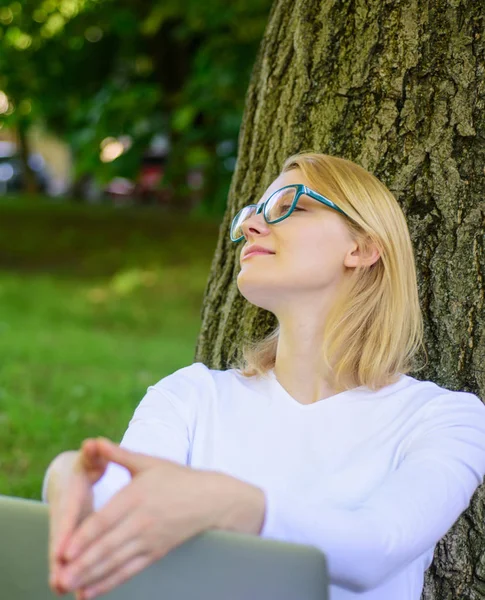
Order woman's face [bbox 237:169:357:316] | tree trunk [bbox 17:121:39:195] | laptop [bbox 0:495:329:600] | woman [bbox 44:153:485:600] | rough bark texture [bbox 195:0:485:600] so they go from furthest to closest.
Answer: tree trunk [bbox 17:121:39:195]
rough bark texture [bbox 195:0:485:600]
woman's face [bbox 237:169:357:316]
woman [bbox 44:153:485:600]
laptop [bbox 0:495:329:600]

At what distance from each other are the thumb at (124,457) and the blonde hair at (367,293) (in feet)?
2.38

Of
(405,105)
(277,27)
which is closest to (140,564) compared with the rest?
(405,105)

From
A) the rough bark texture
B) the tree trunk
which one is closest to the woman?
the rough bark texture

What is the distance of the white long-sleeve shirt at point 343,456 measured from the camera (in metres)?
1.67

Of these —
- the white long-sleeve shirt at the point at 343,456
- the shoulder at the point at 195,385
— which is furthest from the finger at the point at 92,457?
the shoulder at the point at 195,385

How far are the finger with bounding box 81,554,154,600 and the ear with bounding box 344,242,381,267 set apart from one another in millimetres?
973

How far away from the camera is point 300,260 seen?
2150 mm

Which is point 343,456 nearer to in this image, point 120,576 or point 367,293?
point 367,293

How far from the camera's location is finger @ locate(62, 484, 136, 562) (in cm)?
146

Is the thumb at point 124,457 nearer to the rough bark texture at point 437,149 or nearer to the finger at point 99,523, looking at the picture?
the finger at point 99,523

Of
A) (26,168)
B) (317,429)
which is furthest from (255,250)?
(26,168)

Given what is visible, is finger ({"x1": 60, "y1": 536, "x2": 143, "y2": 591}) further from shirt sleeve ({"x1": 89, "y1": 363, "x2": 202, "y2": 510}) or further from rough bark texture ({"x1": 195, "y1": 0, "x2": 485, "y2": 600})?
rough bark texture ({"x1": 195, "y1": 0, "x2": 485, "y2": 600})

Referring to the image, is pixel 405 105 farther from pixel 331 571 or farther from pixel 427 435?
pixel 331 571

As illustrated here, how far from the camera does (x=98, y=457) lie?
1.57 meters
